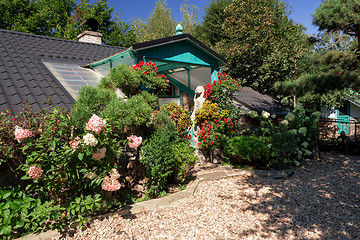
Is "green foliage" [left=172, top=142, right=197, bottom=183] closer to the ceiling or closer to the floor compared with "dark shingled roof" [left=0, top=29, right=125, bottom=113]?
closer to the floor

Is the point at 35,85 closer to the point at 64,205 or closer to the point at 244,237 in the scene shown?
the point at 64,205

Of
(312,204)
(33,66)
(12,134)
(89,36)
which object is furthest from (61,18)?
(312,204)

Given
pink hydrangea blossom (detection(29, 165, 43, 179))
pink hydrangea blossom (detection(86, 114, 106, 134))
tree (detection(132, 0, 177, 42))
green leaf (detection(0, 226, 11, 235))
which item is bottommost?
green leaf (detection(0, 226, 11, 235))

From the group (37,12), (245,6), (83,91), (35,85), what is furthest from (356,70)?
(37,12)

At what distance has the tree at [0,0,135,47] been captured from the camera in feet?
72.5

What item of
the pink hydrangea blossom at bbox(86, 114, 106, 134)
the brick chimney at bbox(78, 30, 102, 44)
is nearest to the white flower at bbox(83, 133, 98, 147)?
the pink hydrangea blossom at bbox(86, 114, 106, 134)

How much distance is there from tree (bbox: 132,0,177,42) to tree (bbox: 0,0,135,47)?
337cm

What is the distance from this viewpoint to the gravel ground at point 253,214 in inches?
134

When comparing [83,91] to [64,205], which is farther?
[83,91]

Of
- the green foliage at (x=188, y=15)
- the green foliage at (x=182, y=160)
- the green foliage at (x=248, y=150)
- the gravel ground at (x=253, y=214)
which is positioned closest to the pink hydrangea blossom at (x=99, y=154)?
the gravel ground at (x=253, y=214)

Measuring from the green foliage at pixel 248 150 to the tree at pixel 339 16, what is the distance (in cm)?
375

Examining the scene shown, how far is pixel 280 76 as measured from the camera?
1300 cm

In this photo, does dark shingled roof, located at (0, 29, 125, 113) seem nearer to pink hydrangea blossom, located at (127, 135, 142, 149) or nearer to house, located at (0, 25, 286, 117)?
house, located at (0, 25, 286, 117)

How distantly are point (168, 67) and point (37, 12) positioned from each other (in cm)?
2395
